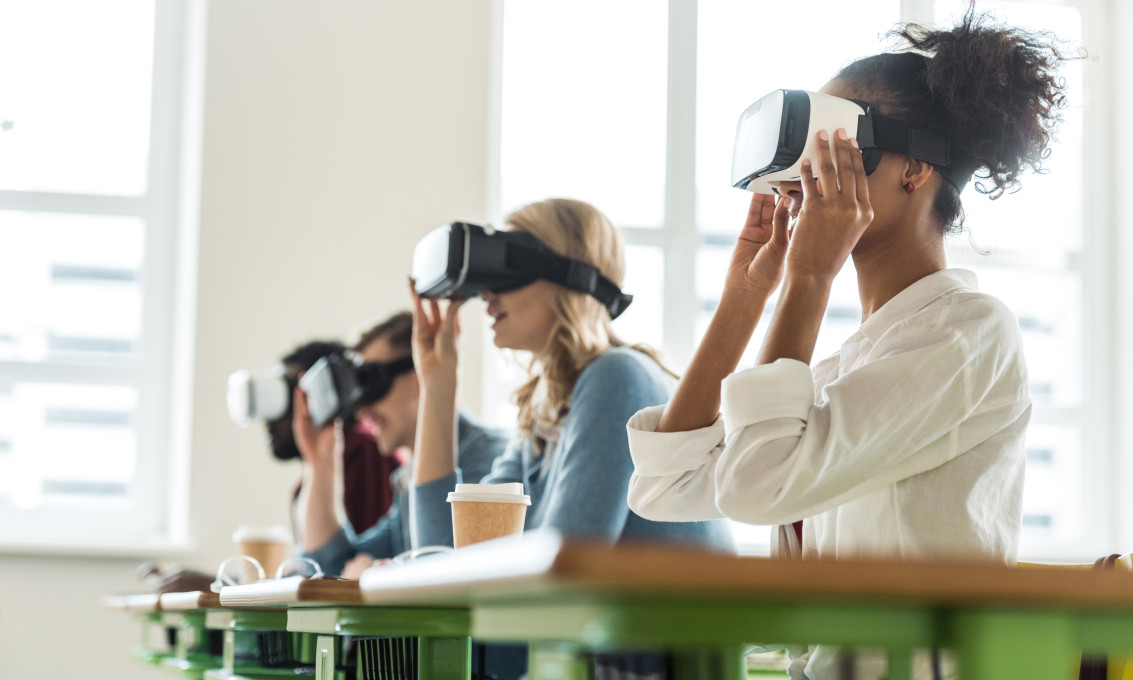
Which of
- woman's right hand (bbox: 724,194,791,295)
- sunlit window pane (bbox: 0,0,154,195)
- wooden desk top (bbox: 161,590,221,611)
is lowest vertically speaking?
wooden desk top (bbox: 161,590,221,611)

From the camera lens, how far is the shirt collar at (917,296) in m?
1.20

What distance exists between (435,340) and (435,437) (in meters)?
0.18

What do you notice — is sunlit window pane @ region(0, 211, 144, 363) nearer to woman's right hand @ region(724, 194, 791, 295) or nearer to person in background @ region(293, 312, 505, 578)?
person in background @ region(293, 312, 505, 578)

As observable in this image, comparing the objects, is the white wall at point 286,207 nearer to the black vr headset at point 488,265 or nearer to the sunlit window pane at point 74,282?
the sunlit window pane at point 74,282

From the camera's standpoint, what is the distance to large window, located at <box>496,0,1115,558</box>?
4.39m

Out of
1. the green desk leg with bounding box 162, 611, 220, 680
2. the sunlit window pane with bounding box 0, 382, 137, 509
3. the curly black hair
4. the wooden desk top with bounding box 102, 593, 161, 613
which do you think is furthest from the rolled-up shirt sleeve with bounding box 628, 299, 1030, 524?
the sunlit window pane with bounding box 0, 382, 137, 509

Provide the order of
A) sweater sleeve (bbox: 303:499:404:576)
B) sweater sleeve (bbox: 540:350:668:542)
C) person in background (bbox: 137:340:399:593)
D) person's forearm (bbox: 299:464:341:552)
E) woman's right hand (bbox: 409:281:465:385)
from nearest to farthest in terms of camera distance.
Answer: sweater sleeve (bbox: 540:350:668:542)
woman's right hand (bbox: 409:281:465:385)
sweater sleeve (bbox: 303:499:404:576)
person's forearm (bbox: 299:464:341:552)
person in background (bbox: 137:340:399:593)

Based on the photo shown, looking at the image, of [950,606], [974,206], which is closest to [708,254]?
[974,206]

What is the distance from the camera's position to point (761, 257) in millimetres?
1439

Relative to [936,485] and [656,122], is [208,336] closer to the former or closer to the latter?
[656,122]

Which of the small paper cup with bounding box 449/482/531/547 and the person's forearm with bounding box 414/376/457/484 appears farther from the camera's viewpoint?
the person's forearm with bounding box 414/376/457/484

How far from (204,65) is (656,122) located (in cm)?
166

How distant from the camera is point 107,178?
4258 millimetres

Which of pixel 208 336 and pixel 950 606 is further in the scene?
pixel 208 336
